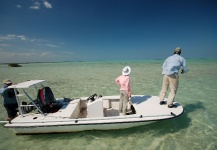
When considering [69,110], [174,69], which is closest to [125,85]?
[174,69]

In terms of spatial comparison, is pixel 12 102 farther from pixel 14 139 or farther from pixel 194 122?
pixel 194 122

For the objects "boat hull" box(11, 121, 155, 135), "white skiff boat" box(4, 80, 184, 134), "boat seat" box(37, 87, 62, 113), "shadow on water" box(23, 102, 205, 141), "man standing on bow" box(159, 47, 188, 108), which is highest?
"man standing on bow" box(159, 47, 188, 108)

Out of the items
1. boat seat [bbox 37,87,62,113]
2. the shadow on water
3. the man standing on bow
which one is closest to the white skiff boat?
boat seat [bbox 37,87,62,113]

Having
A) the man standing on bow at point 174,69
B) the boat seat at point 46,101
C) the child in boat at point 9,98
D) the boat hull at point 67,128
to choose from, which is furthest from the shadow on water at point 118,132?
the child in boat at point 9,98

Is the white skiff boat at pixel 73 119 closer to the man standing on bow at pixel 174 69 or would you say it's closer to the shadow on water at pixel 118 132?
the shadow on water at pixel 118 132

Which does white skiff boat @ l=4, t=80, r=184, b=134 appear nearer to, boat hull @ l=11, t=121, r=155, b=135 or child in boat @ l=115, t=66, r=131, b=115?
boat hull @ l=11, t=121, r=155, b=135

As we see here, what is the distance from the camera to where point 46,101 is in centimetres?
622

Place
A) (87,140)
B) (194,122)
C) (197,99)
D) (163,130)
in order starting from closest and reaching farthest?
(87,140), (163,130), (194,122), (197,99)

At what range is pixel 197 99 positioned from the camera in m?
9.99

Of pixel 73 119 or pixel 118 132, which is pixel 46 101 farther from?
pixel 118 132

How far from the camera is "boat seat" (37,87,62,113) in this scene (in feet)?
19.8

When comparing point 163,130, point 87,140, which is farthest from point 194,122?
point 87,140

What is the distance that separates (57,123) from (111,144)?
200cm

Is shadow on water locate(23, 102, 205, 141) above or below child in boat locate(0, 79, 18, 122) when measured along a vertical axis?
below
